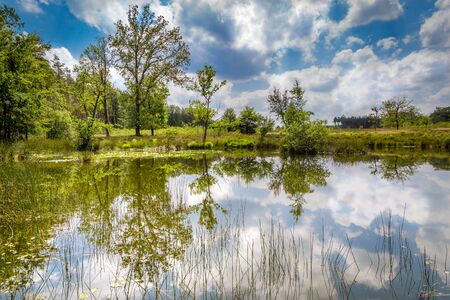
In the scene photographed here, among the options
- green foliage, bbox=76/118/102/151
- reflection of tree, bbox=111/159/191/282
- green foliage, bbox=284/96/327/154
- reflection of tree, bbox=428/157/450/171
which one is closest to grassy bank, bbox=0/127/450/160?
green foliage, bbox=76/118/102/151

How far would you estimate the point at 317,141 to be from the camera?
28016 millimetres

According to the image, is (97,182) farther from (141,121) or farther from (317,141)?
(141,121)

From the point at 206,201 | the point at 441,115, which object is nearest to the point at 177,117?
the point at 441,115

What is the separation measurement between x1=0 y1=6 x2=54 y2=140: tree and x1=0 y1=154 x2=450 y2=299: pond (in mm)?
15164

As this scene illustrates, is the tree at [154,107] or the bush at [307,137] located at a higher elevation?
the tree at [154,107]

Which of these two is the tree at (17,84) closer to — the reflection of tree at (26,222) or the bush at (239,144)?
the reflection of tree at (26,222)

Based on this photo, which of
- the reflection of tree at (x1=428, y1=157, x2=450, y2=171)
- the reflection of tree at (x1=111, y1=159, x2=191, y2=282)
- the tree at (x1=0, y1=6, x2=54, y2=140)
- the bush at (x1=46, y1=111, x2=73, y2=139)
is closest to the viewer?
the reflection of tree at (x1=111, y1=159, x2=191, y2=282)

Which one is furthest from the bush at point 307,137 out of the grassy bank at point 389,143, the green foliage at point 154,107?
the green foliage at point 154,107

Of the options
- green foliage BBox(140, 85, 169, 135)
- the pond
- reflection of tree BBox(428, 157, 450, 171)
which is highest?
green foliage BBox(140, 85, 169, 135)

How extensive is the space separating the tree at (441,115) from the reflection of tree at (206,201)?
11451 centimetres

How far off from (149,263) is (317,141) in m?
25.8

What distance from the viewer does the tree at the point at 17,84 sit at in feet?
71.8

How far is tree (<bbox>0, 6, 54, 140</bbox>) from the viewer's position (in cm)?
2189

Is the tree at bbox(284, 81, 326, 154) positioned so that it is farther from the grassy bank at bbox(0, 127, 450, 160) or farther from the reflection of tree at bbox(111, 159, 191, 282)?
the reflection of tree at bbox(111, 159, 191, 282)
